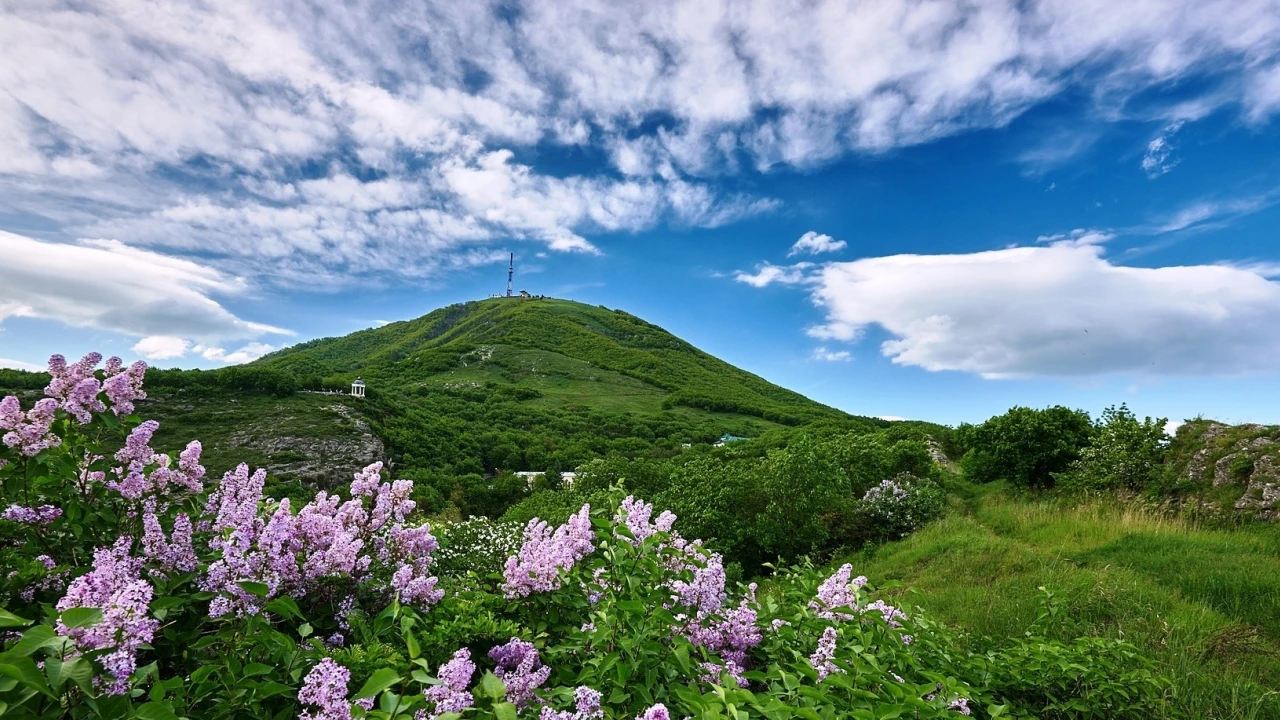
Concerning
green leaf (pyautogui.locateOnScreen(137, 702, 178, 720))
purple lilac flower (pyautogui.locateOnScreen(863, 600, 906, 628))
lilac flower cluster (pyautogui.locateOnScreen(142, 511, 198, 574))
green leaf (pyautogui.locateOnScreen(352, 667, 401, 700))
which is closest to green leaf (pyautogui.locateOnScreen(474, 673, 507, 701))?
green leaf (pyautogui.locateOnScreen(352, 667, 401, 700))

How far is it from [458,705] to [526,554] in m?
1.22

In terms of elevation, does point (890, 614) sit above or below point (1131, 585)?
above

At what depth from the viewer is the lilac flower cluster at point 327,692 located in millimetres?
1684

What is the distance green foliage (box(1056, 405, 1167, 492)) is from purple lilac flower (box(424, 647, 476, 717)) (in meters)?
15.3

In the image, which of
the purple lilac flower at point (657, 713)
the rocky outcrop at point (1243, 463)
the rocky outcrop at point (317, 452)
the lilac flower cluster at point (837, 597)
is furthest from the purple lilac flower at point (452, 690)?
the rocky outcrop at point (317, 452)

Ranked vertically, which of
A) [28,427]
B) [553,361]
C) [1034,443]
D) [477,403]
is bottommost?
[28,427]

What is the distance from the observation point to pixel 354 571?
2672mm

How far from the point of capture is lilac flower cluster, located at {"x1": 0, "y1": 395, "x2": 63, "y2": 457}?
7.32ft

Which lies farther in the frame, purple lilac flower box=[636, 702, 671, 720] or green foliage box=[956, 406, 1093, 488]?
green foliage box=[956, 406, 1093, 488]

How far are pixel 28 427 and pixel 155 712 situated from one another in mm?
1517

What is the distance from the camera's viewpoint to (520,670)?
94.7 inches

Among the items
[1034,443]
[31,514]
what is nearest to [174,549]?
[31,514]

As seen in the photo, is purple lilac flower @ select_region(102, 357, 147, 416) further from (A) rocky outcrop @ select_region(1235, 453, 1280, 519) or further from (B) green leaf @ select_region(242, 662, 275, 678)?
(A) rocky outcrop @ select_region(1235, 453, 1280, 519)

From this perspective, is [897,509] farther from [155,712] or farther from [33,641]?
[33,641]
